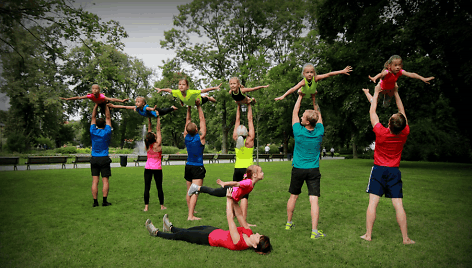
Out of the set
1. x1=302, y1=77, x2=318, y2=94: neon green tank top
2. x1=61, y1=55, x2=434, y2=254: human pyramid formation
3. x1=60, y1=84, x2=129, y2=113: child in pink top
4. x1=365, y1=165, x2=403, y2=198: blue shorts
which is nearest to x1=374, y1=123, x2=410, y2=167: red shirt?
x1=61, y1=55, x2=434, y2=254: human pyramid formation

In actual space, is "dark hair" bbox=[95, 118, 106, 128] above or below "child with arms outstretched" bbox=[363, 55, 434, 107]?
below

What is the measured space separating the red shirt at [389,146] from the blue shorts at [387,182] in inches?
4.4

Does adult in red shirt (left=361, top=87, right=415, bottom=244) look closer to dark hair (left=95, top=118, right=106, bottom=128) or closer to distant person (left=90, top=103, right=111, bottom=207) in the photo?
distant person (left=90, top=103, right=111, bottom=207)

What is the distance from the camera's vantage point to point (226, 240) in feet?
12.6

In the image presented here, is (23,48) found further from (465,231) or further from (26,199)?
(465,231)

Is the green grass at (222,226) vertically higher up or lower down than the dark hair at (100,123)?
lower down

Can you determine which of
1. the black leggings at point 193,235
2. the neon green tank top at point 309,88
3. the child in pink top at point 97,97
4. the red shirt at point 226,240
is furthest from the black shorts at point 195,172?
the neon green tank top at point 309,88

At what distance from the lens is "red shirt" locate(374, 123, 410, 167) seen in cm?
420

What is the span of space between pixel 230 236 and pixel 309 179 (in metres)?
1.85

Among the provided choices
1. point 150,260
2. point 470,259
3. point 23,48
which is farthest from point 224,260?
point 23,48

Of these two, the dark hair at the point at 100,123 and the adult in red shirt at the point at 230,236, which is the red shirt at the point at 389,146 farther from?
the dark hair at the point at 100,123

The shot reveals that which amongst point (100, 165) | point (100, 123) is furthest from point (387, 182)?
point (100, 123)

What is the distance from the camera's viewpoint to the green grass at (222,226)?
11.6 ft

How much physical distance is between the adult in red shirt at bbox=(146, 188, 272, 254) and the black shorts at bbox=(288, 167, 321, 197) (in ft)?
4.36
